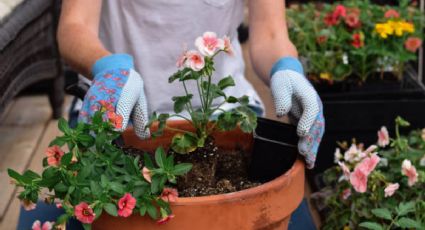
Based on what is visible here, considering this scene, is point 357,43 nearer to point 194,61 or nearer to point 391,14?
point 391,14

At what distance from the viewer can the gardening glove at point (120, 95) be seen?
4.22 feet

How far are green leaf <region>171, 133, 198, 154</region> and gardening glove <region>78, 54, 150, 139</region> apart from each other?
3.7 inches

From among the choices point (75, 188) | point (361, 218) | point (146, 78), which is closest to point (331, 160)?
point (361, 218)

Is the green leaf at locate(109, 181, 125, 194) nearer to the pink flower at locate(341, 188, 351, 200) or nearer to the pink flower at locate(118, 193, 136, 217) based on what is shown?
the pink flower at locate(118, 193, 136, 217)

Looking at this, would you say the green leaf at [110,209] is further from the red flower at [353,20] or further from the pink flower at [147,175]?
the red flower at [353,20]

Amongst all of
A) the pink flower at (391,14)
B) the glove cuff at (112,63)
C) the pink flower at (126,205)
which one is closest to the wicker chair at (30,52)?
the glove cuff at (112,63)

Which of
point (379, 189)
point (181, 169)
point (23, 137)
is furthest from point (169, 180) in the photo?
point (23, 137)

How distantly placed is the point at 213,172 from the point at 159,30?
631mm

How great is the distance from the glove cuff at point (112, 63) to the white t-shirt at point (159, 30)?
37 cm

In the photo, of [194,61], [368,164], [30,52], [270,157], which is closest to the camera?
[194,61]

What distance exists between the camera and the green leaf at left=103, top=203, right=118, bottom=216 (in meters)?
1.09

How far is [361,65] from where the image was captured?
2.44 meters

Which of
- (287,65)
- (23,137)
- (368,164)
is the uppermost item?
(287,65)

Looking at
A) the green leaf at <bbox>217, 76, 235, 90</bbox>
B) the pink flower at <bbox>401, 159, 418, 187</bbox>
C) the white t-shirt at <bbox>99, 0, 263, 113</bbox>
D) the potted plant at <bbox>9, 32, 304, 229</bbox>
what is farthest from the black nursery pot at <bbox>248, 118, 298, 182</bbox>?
the white t-shirt at <bbox>99, 0, 263, 113</bbox>
